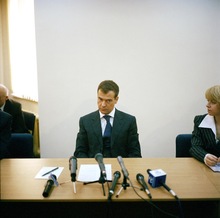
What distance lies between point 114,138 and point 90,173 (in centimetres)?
64

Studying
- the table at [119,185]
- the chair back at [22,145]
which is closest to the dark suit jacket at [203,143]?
the table at [119,185]

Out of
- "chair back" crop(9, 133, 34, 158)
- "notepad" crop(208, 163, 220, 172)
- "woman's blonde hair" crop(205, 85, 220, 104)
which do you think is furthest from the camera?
"chair back" crop(9, 133, 34, 158)

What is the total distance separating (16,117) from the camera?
2.97m

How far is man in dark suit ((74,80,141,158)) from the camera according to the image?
2.18 metres

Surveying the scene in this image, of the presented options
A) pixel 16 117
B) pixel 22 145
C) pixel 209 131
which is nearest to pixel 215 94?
pixel 209 131

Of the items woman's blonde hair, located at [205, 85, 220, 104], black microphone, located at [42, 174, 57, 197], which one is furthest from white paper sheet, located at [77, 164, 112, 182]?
woman's blonde hair, located at [205, 85, 220, 104]

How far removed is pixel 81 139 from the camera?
2242 mm

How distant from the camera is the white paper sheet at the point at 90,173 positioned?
151 centimetres

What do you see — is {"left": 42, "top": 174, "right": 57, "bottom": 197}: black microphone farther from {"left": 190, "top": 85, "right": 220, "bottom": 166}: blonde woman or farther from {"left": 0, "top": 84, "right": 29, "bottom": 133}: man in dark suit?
Result: {"left": 0, "top": 84, "right": 29, "bottom": 133}: man in dark suit

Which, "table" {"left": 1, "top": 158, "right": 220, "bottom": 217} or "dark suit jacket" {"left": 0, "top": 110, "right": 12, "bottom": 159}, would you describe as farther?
"dark suit jacket" {"left": 0, "top": 110, "right": 12, "bottom": 159}

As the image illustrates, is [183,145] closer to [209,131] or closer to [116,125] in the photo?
[209,131]

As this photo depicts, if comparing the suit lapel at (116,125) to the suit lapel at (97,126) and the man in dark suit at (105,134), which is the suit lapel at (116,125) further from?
the suit lapel at (97,126)

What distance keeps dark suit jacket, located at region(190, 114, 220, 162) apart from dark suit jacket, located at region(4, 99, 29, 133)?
208 cm
